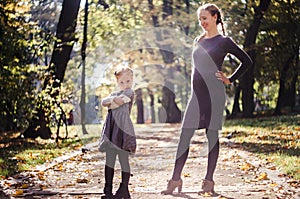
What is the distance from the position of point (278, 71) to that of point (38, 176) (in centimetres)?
2468

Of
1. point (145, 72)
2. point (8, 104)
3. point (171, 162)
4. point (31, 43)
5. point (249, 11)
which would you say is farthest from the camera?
point (145, 72)

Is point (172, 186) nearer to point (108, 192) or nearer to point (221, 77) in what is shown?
point (108, 192)

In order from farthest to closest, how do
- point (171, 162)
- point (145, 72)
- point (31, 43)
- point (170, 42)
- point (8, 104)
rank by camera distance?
point (145, 72) < point (170, 42) < point (8, 104) < point (31, 43) < point (171, 162)

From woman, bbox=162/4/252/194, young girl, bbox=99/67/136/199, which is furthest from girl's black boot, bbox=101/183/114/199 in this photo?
woman, bbox=162/4/252/194

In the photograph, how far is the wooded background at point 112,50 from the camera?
48.9 feet

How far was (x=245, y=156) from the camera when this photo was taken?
10.7 m

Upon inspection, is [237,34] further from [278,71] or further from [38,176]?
[38,176]

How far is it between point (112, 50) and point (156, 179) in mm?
25304

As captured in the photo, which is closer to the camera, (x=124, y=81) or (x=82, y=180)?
(x=124, y=81)

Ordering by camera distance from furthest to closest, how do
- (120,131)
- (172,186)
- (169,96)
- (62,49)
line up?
(169,96), (62,49), (172,186), (120,131)

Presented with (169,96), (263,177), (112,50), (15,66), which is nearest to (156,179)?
(263,177)

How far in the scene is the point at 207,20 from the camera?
21.9ft

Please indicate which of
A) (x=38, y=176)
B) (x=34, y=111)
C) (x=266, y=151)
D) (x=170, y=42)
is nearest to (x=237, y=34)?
(x=170, y=42)

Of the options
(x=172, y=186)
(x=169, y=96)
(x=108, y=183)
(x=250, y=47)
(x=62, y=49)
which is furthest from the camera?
(x=169, y=96)
